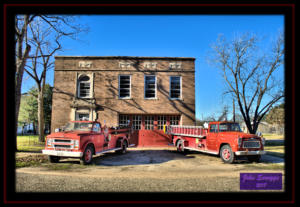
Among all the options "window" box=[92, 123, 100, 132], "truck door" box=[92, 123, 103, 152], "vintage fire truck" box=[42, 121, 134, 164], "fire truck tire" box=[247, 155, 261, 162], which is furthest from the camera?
"window" box=[92, 123, 100, 132]

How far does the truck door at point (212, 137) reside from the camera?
9.84 meters

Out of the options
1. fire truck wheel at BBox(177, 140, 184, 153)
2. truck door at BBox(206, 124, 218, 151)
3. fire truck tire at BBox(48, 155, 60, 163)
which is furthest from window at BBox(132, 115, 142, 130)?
fire truck tire at BBox(48, 155, 60, 163)

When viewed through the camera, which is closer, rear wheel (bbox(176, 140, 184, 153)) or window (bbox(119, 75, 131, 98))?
rear wheel (bbox(176, 140, 184, 153))

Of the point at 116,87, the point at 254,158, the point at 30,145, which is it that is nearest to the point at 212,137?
the point at 254,158

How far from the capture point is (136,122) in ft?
54.7

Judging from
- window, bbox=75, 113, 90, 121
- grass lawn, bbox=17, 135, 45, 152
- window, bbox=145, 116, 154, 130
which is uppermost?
window, bbox=75, 113, 90, 121

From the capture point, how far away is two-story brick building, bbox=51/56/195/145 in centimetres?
1650

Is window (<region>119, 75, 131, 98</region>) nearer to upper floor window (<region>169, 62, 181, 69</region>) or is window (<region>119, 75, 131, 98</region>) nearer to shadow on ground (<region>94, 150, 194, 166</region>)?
upper floor window (<region>169, 62, 181, 69</region>)

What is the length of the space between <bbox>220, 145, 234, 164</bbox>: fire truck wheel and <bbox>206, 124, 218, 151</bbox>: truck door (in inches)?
20.6

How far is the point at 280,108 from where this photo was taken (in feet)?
128

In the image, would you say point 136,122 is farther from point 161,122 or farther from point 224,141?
point 224,141
